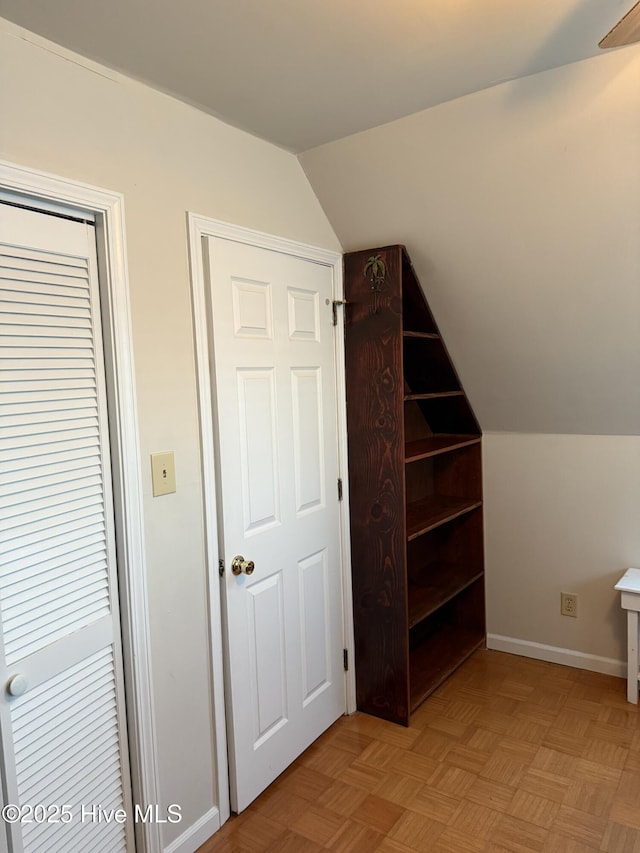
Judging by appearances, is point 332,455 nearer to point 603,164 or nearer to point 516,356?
point 516,356

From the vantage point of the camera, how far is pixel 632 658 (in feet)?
8.47

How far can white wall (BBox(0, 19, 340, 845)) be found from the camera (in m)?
1.50

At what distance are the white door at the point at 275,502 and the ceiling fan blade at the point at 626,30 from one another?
1161 mm

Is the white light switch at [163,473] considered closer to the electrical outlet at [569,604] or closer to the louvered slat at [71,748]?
the louvered slat at [71,748]

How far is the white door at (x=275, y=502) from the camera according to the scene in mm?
1979

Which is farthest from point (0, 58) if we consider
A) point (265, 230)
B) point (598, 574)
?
point (598, 574)

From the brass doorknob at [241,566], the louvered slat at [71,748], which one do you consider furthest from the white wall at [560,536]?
the louvered slat at [71,748]

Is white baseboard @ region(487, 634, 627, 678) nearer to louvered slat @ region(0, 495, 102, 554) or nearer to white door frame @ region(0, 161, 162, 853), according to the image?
white door frame @ region(0, 161, 162, 853)

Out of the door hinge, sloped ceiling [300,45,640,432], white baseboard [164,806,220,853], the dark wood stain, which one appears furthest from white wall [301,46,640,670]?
white baseboard [164,806,220,853]

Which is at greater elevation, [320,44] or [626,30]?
[320,44]

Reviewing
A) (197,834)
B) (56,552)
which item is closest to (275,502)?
(56,552)

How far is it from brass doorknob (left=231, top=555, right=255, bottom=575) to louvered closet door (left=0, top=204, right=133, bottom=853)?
1.44ft

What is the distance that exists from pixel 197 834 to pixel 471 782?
972mm

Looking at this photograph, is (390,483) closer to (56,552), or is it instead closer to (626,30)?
(56,552)
